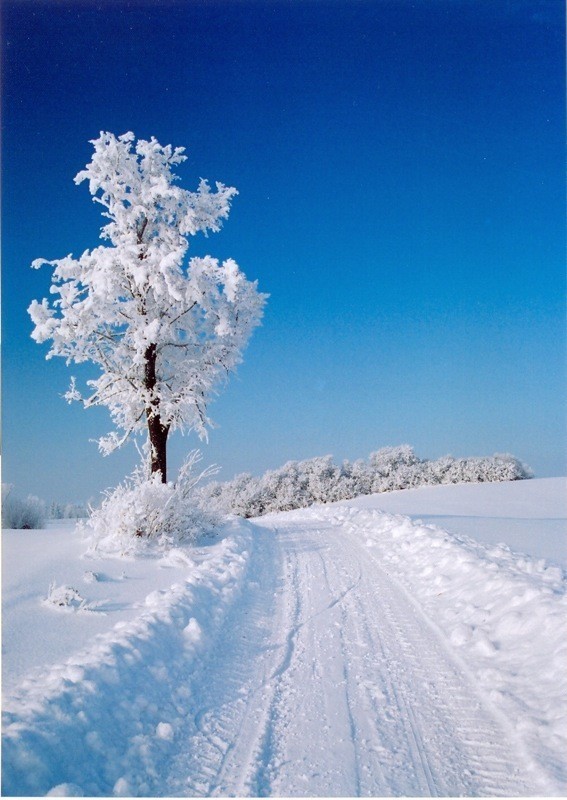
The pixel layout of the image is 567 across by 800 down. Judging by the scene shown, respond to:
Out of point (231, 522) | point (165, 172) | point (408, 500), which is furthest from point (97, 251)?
point (408, 500)

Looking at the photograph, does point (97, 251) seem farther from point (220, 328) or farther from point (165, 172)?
point (220, 328)

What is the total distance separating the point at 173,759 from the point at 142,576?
4041 mm

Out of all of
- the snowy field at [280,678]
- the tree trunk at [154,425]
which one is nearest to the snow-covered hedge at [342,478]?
the tree trunk at [154,425]

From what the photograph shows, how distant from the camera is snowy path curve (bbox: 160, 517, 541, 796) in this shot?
3.07 metres

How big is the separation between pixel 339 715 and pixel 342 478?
44318mm

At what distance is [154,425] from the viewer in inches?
566

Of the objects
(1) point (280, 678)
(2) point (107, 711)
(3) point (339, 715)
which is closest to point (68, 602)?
(2) point (107, 711)

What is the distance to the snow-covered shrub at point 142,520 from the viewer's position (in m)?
8.62

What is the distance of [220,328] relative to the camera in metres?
14.4

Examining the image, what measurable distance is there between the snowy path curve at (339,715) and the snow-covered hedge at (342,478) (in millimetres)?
39447

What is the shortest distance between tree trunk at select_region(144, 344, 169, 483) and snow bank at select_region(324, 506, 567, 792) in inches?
276

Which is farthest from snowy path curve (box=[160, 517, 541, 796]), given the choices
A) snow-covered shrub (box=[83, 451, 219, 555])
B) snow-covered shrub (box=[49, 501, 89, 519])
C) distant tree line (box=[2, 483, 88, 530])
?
snow-covered shrub (box=[49, 501, 89, 519])

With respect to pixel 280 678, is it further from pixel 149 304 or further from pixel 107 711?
pixel 149 304

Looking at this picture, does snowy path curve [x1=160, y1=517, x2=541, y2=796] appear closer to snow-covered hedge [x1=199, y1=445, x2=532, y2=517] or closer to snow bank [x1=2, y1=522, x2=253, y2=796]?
snow bank [x1=2, y1=522, x2=253, y2=796]
